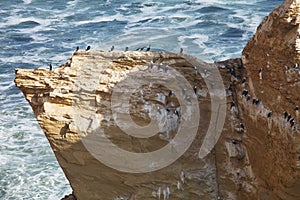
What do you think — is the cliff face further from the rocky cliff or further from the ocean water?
the ocean water

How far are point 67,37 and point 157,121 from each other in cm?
1930

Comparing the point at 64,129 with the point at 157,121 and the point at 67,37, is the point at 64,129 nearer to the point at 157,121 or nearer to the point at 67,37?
the point at 157,121

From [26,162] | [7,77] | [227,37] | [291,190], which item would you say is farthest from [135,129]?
[227,37]

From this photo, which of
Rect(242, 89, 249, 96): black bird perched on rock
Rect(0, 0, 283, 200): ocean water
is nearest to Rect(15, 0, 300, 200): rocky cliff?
Rect(242, 89, 249, 96): black bird perched on rock

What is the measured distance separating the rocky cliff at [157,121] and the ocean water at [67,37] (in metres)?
5.31

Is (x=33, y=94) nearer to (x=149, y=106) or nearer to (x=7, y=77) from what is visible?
(x=149, y=106)

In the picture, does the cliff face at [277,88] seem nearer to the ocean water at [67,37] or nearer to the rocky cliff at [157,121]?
the rocky cliff at [157,121]

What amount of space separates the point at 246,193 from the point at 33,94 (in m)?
3.43

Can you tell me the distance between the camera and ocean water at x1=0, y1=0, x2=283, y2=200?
1391 cm

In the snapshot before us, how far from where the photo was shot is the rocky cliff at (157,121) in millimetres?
7508

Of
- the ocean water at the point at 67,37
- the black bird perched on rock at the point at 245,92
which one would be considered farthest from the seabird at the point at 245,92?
the ocean water at the point at 67,37

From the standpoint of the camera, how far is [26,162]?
46.7 feet

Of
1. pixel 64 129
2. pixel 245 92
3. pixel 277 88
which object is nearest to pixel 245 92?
pixel 245 92

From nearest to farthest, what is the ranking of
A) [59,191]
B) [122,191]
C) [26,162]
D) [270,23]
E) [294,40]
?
[294,40], [270,23], [122,191], [59,191], [26,162]
